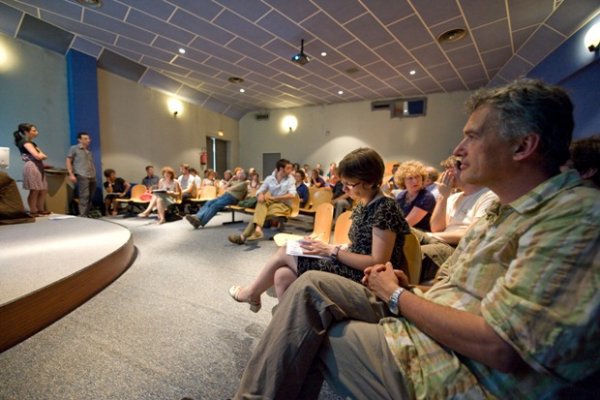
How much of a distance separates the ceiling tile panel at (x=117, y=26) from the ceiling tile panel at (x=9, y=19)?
1.05 metres

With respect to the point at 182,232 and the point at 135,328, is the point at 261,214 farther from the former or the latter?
the point at 135,328

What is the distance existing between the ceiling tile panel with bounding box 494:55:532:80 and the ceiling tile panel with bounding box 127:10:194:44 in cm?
624

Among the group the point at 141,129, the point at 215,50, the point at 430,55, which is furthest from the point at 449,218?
the point at 141,129

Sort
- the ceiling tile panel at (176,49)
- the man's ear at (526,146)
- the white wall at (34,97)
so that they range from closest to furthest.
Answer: the man's ear at (526,146), the white wall at (34,97), the ceiling tile panel at (176,49)

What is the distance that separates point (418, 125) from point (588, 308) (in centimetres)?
804

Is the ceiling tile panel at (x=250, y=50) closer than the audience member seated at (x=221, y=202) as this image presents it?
No

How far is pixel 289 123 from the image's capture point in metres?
9.29

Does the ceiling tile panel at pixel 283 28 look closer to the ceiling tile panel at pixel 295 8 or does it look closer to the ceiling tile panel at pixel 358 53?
the ceiling tile panel at pixel 295 8

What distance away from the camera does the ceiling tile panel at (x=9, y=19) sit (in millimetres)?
4000

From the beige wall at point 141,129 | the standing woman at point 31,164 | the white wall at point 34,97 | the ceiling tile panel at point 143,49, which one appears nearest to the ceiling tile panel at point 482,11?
the ceiling tile panel at point 143,49

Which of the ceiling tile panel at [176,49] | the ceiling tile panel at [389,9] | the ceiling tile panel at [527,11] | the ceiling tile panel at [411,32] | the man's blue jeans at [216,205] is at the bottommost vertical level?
the man's blue jeans at [216,205]

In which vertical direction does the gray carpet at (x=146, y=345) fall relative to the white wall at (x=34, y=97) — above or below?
below

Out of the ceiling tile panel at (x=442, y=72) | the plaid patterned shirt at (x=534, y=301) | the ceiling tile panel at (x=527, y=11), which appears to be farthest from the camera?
the ceiling tile panel at (x=442, y=72)

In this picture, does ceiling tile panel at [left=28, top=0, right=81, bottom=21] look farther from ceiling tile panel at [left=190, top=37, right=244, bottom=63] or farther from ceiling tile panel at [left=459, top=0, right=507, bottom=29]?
ceiling tile panel at [left=459, top=0, right=507, bottom=29]
